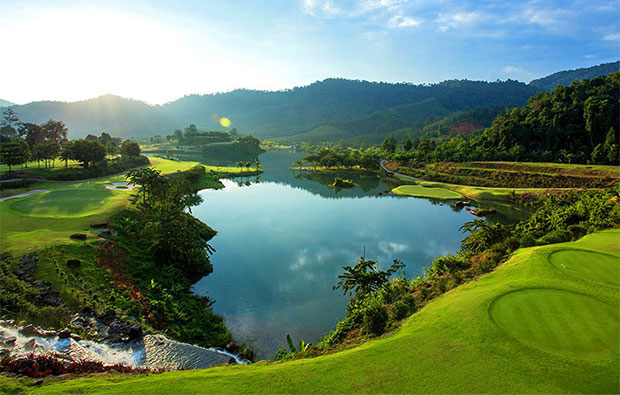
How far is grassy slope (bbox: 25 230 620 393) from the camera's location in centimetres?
804

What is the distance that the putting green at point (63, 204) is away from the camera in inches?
1132

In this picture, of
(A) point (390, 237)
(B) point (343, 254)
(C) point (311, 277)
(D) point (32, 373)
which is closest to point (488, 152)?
(A) point (390, 237)

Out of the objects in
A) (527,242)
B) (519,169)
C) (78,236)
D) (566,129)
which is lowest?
(78,236)

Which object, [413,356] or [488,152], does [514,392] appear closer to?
[413,356]

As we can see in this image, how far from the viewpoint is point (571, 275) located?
14.1 metres

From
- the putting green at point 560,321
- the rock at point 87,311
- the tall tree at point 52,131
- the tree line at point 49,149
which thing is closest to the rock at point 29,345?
the rock at point 87,311

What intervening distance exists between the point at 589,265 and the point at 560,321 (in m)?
7.31

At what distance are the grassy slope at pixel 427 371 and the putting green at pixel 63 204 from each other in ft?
85.1

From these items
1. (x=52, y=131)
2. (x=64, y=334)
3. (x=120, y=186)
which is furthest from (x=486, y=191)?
(x=52, y=131)

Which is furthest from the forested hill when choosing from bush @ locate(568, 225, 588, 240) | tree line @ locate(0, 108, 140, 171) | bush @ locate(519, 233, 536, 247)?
tree line @ locate(0, 108, 140, 171)

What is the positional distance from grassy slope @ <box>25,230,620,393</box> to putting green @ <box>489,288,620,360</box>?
13 cm

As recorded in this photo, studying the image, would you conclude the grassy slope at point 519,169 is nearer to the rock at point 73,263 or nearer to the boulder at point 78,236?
the boulder at point 78,236

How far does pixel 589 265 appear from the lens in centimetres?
1538

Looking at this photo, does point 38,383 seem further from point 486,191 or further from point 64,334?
point 486,191
